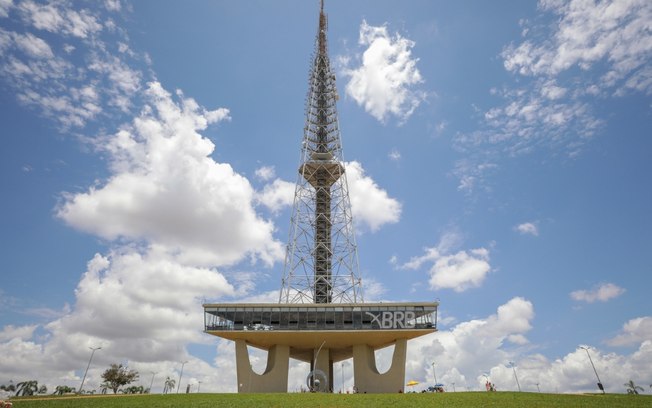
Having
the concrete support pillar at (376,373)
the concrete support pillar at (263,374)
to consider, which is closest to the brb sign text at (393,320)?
the concrete support pillar at (376,373)

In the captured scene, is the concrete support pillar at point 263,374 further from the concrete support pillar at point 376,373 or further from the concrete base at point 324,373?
the concrete support pillar at point 376,373

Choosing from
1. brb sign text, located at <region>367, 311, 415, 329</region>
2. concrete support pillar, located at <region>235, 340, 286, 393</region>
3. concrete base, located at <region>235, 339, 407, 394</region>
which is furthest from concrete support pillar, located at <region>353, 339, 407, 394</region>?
concrete support pillar, located at <region>235, 340, 286, 393</region>

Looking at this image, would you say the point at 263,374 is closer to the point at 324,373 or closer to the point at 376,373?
the point at 324,373

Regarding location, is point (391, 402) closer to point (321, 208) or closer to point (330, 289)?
point (330, 289)

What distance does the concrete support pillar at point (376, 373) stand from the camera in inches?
2675

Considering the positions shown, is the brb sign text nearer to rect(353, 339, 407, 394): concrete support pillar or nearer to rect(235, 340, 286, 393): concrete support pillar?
rect(353, 339, 407, 394): concrete support pillar

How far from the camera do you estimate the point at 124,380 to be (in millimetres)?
86125

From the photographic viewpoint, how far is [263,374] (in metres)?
69.1

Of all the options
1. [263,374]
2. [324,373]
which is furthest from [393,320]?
[263,374]

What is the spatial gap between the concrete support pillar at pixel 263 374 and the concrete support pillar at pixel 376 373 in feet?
36.9

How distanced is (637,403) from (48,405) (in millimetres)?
45810

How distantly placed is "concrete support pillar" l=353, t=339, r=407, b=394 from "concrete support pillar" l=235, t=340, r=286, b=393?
11.3 m

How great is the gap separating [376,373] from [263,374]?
17769mm

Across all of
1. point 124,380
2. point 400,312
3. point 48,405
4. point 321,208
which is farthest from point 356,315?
point 124,380
